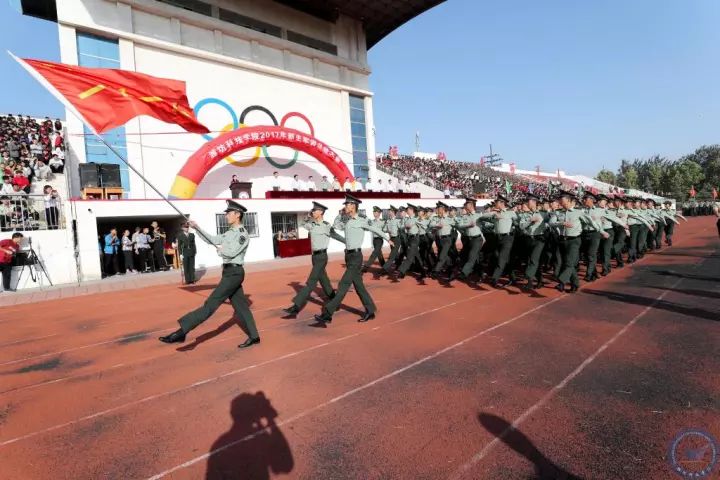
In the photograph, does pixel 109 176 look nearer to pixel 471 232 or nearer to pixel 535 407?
pixel 471 232

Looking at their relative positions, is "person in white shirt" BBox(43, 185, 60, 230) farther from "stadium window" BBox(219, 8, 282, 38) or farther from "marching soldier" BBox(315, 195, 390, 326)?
"stadium window" BBox(219, 8, 282, 38)

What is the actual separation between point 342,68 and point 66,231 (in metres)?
19.1

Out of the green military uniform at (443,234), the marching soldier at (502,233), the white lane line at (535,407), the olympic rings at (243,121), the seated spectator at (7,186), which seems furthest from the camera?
the olympic rings at (243,121)

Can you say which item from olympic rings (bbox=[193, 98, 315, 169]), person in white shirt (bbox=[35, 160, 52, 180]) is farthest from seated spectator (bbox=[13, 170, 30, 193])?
olympic rings (bbox=[193, 98, 315, 169])

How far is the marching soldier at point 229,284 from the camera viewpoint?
15.9ft

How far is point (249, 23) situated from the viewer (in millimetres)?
21906

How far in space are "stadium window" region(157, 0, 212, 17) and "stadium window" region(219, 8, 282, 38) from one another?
71cm

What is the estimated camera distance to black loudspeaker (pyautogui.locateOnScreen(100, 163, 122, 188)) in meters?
13.9

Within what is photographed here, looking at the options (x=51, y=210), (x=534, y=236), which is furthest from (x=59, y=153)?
(x=534, y=236)

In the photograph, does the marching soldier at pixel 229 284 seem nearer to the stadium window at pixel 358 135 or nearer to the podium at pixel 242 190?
the podium at pixel 242 190

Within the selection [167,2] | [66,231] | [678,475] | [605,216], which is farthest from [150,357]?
[167,2]

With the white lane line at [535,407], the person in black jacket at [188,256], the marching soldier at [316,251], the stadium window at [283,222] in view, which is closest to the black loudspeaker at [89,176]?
the person in black jacket at [188,256]

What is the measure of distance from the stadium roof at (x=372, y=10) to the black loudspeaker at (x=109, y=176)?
48.7 ft

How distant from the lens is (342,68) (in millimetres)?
25484
